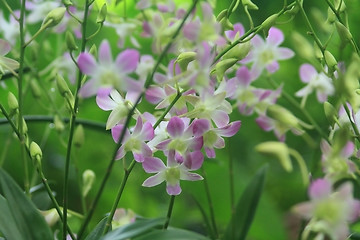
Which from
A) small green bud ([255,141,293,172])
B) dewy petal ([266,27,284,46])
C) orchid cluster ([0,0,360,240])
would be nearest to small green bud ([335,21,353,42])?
orchid cluster ([0,0,360,240])

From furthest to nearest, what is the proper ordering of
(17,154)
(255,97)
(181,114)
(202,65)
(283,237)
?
1. (17,154)
2. (283,237)
3. (255,97)
4. (181,114)
5. (202,65)

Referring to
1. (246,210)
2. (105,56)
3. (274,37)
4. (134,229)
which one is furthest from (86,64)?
Answer: (274,37)

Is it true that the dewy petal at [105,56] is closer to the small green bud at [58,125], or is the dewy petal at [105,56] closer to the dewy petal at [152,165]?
the dewy petal at [152,165]

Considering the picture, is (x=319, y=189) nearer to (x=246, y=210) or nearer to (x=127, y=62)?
(x=127, y=62)

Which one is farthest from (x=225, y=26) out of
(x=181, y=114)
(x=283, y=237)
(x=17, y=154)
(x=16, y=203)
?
(x=17, y=154)

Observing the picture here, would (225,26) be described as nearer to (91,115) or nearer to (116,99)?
(116,99)

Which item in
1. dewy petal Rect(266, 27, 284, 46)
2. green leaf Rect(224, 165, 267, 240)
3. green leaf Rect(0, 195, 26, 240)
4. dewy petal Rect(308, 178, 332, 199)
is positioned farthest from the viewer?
dewy petal Rect(266, 27, 284, 46)

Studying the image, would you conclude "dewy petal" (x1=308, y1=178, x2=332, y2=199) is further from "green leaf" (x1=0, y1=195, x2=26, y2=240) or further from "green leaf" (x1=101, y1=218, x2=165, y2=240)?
"green leaf" (x1=0, y1=195, x2=26, y2=240)
